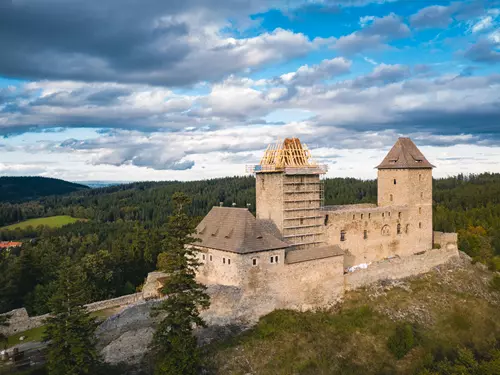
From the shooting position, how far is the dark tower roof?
42281 millimetres

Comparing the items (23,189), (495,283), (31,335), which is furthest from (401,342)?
(23,189)

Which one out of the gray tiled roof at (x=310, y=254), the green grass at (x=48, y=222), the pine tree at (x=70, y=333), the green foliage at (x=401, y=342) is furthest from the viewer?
the green grass at (x=48, y=222)

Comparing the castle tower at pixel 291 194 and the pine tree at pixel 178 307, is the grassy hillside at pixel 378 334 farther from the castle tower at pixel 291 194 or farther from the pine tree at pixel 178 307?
the castle tower at pixel 291 194

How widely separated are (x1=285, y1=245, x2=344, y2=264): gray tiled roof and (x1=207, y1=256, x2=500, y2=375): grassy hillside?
3440 millimetres

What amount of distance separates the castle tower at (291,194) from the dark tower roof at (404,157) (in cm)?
988

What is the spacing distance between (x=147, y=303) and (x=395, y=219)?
23.7 meters

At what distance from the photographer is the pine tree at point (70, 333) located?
→ 21656 mm

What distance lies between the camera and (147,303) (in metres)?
29.0

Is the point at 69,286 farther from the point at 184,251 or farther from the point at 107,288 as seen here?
the point at 107,288

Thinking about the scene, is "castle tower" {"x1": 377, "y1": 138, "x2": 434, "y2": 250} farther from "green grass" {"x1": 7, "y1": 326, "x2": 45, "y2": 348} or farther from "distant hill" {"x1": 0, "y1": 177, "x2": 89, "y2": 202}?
"distant hill" {"x1": 0, "y1": 177, "x2": 89, "y2": 202}

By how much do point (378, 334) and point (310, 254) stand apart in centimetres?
691

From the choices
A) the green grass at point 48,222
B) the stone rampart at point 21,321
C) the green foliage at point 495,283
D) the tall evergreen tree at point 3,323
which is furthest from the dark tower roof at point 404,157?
the green grass at point 48,222

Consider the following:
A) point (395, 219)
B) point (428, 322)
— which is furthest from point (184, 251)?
point (395, 219)

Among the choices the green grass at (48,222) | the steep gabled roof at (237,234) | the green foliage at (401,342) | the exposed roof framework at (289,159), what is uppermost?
the exposed roof framework at (289,159)
